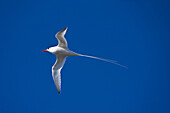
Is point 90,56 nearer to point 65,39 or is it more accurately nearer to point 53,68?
point 65,39

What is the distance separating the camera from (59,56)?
12680 mm

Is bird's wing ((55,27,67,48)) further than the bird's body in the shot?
No

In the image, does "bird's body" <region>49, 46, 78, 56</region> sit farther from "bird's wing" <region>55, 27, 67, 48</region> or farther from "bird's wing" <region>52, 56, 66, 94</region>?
"bird's wing" <region>52, 56, 66, 94</region>

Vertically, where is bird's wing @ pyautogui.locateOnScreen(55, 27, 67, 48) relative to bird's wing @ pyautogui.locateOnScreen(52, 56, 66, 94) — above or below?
above

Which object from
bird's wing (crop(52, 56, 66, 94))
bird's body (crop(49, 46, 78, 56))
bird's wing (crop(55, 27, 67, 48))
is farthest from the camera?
bird's wing (crop(52, 56, 66, 94))

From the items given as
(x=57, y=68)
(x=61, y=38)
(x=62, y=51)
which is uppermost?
(x=61, y=38)

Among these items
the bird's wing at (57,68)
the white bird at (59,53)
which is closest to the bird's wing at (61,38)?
the white bird at (59,53)

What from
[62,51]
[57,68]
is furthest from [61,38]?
[57,68]

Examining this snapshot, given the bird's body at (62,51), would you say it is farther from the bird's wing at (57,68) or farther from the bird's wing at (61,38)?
the bird's wing at (57,68)

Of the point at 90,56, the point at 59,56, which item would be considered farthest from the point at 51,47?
the point at 90,56

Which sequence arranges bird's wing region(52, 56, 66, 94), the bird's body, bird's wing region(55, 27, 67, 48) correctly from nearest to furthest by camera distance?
bird's wing region(55, 27, 67, 48)
the bird's body
bird's wing region(52, 56, 66, 94)

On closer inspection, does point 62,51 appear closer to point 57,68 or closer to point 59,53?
point 59,53

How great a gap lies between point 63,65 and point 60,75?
645mm

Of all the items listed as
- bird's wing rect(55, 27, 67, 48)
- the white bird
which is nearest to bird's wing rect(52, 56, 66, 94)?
the white bird
